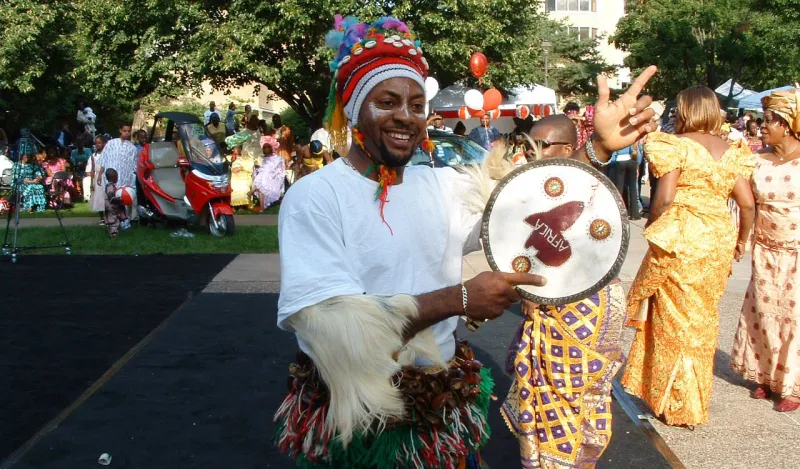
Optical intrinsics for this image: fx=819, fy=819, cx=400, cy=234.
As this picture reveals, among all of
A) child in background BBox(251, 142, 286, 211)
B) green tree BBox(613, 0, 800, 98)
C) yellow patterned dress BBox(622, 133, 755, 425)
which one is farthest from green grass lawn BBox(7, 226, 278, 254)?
green tree BBox(613, 0, 800, 98)

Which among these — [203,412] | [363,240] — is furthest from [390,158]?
[203,412]

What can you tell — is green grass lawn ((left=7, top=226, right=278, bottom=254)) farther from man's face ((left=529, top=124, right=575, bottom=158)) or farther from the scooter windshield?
man's face ((left=529, top=124, right=575, bottom=158))

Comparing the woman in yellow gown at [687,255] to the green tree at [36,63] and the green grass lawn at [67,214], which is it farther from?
the green tree at [36,63]

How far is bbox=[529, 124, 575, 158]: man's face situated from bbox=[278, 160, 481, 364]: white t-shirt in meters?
1.19

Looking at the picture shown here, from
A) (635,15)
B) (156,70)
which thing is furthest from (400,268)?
(635,15)

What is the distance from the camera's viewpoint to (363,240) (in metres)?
2.22

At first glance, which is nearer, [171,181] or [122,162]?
[171,181]

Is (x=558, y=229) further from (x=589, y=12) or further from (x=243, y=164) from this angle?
Answer: (x=589, y=12)

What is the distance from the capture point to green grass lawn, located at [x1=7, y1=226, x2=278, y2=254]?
11.2 meters

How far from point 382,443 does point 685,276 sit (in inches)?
115

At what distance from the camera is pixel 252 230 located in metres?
12.9

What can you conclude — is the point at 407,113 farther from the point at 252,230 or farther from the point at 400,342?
the point at 252,230

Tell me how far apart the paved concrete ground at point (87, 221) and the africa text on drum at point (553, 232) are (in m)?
11.6

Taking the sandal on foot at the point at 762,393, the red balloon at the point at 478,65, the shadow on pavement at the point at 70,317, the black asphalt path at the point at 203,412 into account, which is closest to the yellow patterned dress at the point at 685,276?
the black asphalt path at the point at 203,412
